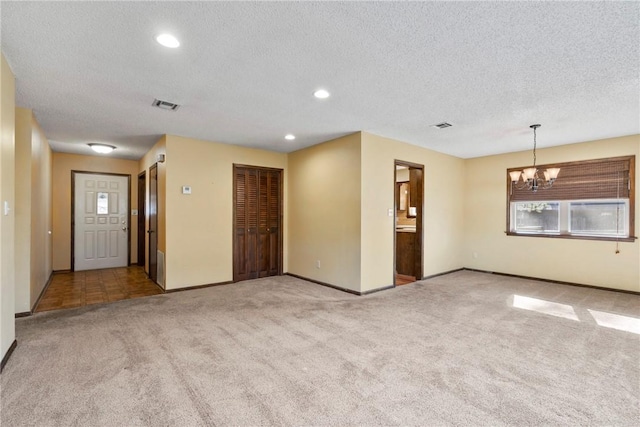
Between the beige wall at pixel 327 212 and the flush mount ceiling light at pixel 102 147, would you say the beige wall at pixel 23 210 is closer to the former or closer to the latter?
the flush mount ceiling light at pixel 102 147

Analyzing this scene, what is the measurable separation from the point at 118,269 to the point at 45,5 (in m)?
6.05

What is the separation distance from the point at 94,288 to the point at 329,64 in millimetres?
5086

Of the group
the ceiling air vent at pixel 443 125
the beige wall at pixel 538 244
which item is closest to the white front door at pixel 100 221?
the ceiling air vent at pixel 443 125

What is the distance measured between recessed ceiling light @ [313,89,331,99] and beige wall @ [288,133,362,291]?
61.7 inches

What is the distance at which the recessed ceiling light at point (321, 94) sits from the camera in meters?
3.16

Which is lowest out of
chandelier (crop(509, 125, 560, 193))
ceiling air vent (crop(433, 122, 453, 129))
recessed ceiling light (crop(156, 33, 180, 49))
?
chandelier (crop(509, 125, 560, 193))

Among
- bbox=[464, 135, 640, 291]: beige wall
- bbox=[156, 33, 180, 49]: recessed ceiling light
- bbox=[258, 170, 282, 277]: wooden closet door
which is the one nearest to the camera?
bbox=[156, 33, 180, 49]: recessed ceiling light

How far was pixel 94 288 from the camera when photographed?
5.03m

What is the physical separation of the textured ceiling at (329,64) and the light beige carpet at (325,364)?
247cm

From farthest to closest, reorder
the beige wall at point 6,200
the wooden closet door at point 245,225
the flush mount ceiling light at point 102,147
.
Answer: the wooden closet door at point 245,225, the flush mount ceiling light at point 102,147, the beige wall at point 6,200

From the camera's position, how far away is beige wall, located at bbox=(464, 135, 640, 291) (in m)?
4.97

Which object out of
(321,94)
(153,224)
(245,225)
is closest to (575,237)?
(321,94)

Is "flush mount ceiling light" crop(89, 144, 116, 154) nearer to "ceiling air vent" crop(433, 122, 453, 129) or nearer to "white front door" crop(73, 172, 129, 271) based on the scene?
"white front door" crop(73, 172, 129, 271)

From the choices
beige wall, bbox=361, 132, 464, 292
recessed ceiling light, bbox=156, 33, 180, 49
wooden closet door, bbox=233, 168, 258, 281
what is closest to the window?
beige wall, bbox=361, 132, 464, 292
